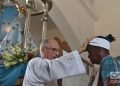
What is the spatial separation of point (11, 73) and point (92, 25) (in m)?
2.19

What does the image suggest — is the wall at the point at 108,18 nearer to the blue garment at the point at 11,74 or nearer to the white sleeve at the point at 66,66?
the blue garment at the point at 11,74

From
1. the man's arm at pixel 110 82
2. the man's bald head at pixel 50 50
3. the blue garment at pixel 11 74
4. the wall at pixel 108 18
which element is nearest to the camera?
the man's arm at pixel 110 82

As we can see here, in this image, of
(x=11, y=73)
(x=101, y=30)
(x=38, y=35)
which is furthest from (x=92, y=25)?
(x=11, y=73)

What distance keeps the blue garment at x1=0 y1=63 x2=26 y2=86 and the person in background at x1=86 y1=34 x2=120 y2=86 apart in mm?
839

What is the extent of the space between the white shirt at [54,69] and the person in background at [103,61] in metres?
0.11

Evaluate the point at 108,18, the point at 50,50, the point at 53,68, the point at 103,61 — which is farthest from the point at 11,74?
the point at 108,18

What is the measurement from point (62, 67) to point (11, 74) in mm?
737

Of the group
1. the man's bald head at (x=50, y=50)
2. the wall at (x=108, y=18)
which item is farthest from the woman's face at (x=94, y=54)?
the wall at (x=108, y=18)

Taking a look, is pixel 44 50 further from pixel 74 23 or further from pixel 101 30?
pixel 101 30

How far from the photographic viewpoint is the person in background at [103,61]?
1761mm

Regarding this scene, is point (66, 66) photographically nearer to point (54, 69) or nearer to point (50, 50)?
point (54, 69)

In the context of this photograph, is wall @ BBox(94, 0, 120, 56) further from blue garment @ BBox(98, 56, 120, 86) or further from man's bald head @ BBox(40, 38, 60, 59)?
blue garment @ BBox(98, 56, 120, 86)

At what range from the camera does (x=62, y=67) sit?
2055 mm

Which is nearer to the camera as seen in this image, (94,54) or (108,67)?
(108,67)
